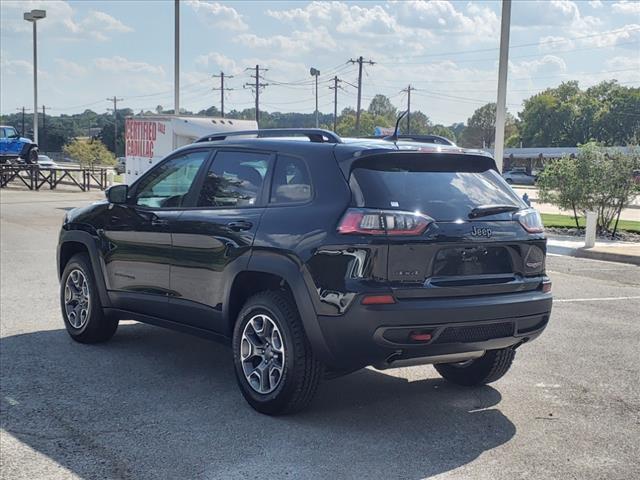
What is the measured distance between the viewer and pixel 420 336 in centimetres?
461

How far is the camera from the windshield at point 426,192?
4.75m

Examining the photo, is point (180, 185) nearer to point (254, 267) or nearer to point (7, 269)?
point (254, 267)

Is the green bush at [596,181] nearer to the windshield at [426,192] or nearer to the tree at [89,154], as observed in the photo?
the windshield at [426,192]

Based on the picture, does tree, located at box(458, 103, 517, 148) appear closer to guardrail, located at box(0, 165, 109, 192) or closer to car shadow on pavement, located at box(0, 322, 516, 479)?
guardrail, located at box(0, 165, 109, 192)

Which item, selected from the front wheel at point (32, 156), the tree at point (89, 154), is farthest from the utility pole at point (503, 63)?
the tree at point (89, 154)

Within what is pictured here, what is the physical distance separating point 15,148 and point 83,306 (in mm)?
34535

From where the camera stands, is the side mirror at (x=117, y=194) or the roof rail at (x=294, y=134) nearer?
the roof rail at (x=294, y=134)

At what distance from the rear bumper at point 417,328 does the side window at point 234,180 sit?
1242mm

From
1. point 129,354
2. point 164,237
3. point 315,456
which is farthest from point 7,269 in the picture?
point 315,456

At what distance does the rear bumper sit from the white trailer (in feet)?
56.9

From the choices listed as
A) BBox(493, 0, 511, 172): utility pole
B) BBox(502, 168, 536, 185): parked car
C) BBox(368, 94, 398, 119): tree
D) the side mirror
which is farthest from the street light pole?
BBox(368, 94, 398, 119): tree

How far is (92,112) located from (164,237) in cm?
19195

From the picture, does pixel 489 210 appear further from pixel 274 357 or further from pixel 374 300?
pixel 274 357

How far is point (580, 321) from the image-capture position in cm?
863
